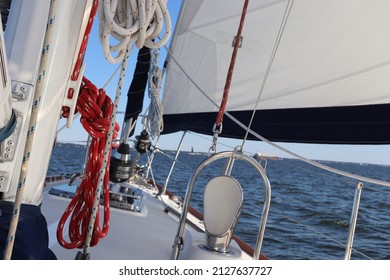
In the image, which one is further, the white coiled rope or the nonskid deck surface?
the nonskid deck surface

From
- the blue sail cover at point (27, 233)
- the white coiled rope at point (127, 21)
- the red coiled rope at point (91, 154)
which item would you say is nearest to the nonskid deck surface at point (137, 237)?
the red coiled rope at point (91, 154)

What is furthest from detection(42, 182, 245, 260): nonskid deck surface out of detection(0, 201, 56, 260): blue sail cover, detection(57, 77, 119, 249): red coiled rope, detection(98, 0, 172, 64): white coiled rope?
detection(98, 0, 172, 64): white coiled rope

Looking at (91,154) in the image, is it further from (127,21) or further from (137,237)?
(137,237)

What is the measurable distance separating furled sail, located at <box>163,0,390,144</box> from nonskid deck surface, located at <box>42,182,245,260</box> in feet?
2.02

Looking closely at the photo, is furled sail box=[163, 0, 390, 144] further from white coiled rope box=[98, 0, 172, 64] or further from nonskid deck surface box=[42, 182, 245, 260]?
white coiled rope box=[98, 0, 172, 64]

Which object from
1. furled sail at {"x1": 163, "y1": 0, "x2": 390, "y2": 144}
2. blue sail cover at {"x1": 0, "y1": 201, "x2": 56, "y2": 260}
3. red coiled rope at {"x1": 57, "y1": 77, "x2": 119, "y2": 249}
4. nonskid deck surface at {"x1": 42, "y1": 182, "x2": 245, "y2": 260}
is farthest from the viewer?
furled sail at {"x1": 163, "y1": 0, "x2": 390, "y2": 144}

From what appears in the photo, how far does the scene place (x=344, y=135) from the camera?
207 centimetres

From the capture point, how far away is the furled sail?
2123 mm

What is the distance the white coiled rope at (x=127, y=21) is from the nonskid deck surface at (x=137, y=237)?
595 mm

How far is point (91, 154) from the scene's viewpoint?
1.22 metres

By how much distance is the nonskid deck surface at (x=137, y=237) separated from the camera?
1.35 m

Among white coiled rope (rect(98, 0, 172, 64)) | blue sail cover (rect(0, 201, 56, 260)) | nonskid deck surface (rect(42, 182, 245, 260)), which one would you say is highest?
white coiled rope (rect(98, 0, 172, 64))

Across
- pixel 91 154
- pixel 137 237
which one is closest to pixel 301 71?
pixel 137 237

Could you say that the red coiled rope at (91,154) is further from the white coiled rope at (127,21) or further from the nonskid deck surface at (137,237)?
the nonskid deck surface at (137,237)
